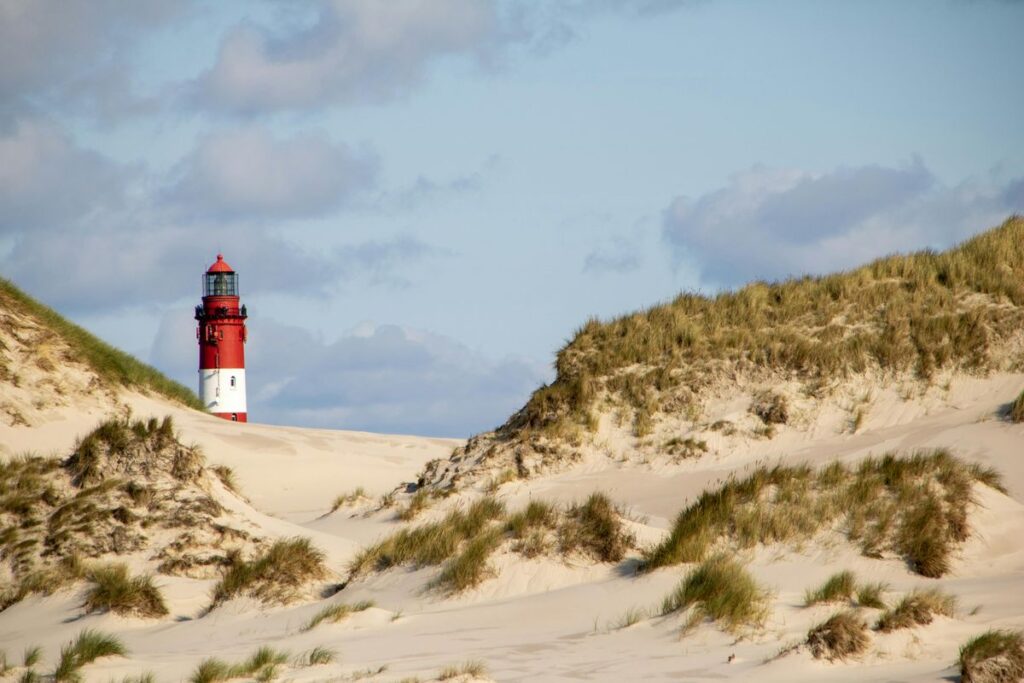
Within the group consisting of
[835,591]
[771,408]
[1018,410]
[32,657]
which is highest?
[771,408]

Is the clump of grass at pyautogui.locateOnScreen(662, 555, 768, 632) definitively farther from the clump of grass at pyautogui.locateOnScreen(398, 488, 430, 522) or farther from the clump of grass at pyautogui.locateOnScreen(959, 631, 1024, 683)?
the clump of grass at pyautogui.locateOnScreen(398, 488, 430, 522)

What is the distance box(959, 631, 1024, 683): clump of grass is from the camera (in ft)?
20.9

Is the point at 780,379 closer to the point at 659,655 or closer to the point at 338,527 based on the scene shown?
the point at 338,527

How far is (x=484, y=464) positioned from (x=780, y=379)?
427 cm

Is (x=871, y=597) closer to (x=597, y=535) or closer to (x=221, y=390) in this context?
(x=597, y=535)

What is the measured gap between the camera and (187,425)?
79.8 feet

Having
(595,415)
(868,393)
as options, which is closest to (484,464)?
(595,415)

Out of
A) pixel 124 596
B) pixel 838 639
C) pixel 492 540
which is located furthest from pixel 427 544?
pixel 838 639

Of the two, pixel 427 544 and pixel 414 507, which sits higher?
pixel 414 507

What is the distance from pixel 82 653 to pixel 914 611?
5.48 meters

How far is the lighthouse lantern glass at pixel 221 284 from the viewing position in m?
36.2

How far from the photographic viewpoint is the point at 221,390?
35.5 meters

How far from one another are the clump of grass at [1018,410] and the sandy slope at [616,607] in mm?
225

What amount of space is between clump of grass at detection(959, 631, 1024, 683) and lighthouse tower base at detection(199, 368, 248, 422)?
30632mm
